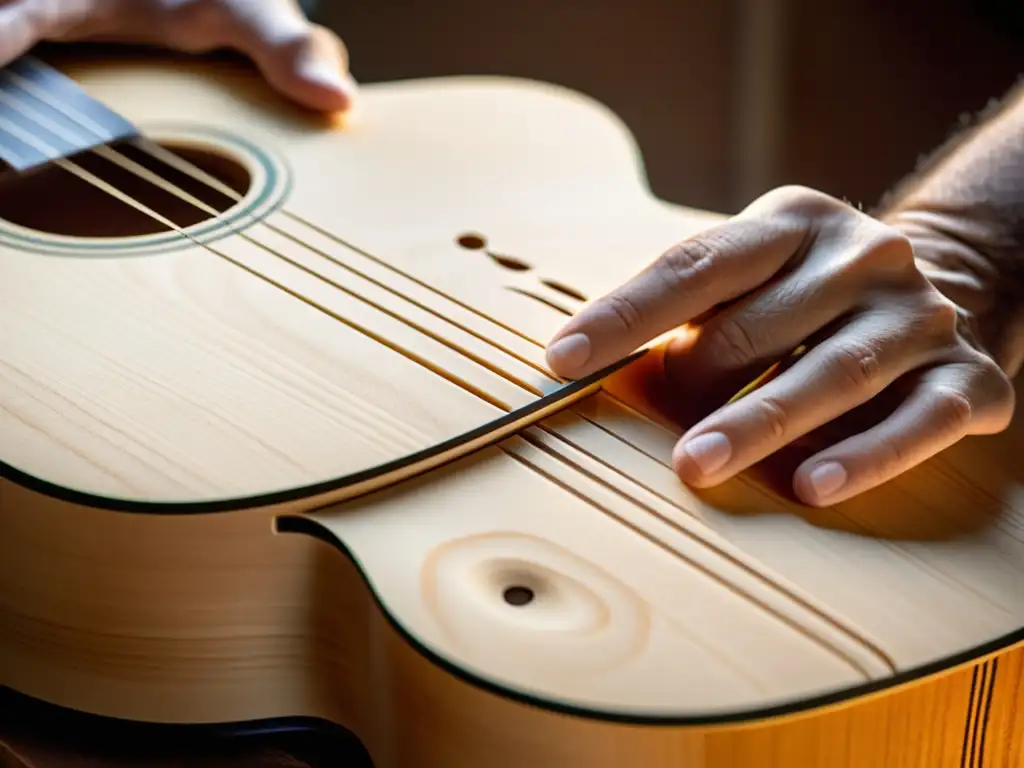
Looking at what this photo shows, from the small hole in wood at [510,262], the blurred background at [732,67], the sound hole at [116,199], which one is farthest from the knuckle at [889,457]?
the blurred background at [732,67]

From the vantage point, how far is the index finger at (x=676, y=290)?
2.20ft

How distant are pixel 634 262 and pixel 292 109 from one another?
1.17ft

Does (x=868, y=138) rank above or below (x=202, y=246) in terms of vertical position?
above

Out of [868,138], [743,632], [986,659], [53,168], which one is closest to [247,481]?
[743,632]

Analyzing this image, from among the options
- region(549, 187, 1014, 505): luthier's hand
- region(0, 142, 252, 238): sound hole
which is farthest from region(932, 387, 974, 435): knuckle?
region(0, 142, 252, 238): sound hole

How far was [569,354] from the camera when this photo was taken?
2.18 feet

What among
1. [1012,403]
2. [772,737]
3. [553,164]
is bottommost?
[772,737]

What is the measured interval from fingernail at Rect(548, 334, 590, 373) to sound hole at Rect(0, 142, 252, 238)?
36cm

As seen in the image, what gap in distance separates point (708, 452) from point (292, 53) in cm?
58

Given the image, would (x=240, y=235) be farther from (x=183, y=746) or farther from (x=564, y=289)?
(x=183, y=746)

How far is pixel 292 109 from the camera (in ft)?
3.25

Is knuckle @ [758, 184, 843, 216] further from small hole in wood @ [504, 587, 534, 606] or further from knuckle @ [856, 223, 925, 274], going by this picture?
small hole in wood @ [504, 587, 534, 606]

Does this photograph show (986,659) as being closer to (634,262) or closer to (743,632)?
(743,632)

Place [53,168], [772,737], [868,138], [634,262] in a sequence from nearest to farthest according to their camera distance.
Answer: [772,737]
[634,262]
[53,168]
[868,138]
